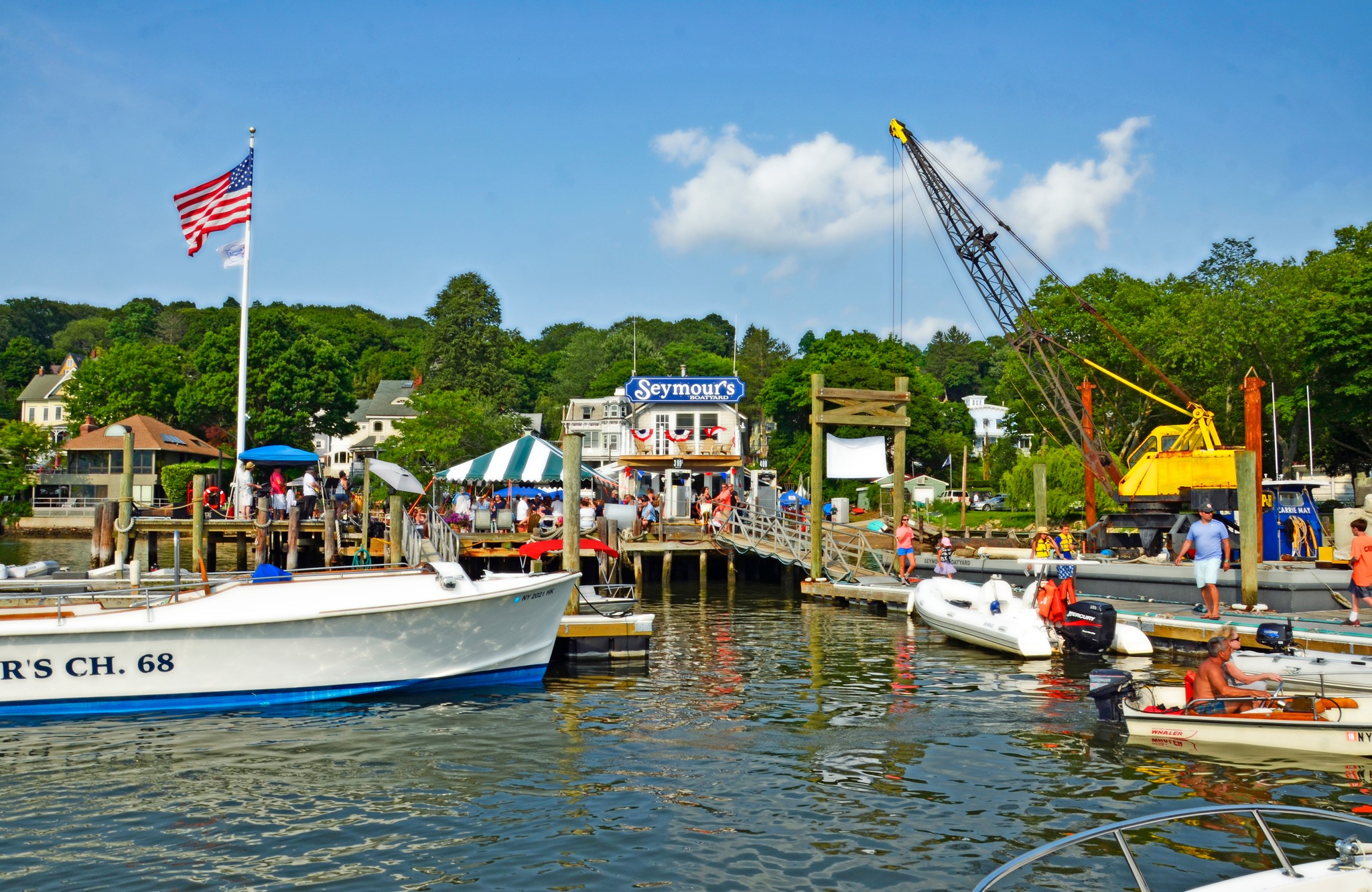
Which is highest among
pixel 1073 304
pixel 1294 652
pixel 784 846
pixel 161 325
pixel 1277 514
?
pixel 161 325

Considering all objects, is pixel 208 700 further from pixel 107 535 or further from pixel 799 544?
pixel 799 544

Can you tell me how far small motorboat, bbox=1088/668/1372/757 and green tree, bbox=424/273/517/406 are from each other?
6978 cm

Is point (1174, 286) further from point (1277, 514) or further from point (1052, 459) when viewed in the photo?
point (1277, 514)

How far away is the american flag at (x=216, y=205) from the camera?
84.2 ft

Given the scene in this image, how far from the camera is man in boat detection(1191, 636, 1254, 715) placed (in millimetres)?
11109

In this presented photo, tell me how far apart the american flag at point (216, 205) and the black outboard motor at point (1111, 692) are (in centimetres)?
2289

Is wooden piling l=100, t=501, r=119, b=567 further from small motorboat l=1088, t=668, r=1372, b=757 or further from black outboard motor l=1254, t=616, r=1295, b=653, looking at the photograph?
black outboard motor l=1254, t=616, r=1295, b=653

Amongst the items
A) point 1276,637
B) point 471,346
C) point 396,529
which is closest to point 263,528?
point 396,529

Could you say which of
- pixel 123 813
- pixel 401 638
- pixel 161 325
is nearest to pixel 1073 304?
pixel 401 638

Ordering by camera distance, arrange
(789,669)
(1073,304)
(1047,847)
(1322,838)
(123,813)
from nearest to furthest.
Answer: (1047,847) < (1322,838) < (123,813) < (789,669) < (1073,304)

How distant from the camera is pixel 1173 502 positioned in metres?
23.5

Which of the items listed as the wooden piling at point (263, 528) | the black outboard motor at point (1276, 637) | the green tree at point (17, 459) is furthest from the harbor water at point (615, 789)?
the green tree at point (17, 459)

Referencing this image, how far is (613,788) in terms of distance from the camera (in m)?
10.0

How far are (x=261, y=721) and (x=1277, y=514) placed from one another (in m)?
18.5
